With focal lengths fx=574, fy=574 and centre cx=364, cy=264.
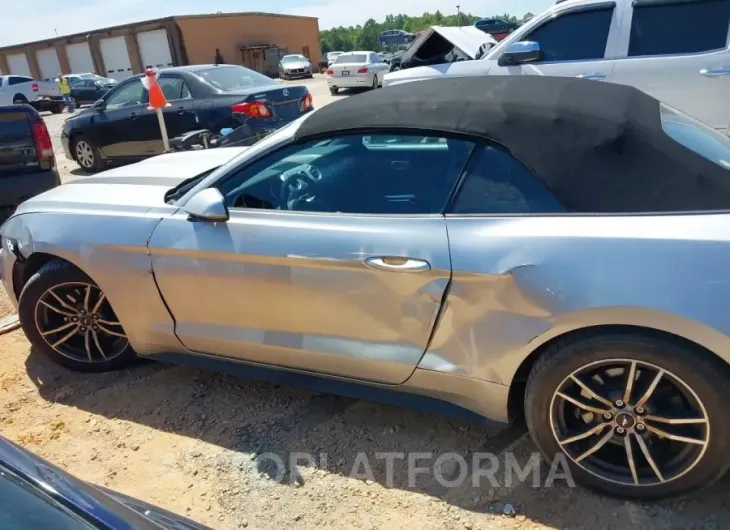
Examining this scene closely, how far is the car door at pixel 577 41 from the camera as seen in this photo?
562 cm

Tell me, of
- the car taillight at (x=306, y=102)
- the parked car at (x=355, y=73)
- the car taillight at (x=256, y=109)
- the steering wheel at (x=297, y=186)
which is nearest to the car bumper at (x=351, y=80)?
the parked car at (x=355, y=73)

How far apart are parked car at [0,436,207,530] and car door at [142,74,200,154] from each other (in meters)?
6.96

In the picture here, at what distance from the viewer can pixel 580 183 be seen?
2.12m

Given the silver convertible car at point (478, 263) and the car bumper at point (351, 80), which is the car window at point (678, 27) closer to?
the silver convertible car at point (478, 263)

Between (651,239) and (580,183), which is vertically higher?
(580,183)

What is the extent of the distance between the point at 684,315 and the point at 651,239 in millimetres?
273

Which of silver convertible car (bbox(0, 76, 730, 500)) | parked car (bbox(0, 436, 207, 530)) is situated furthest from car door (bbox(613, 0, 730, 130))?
parked car (bbox(0, 436, 207, 530))

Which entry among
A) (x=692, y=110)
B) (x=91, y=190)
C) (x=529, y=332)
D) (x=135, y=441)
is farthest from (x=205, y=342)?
(x=692, y=110)

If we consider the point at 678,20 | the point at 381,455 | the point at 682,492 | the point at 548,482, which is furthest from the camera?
the point at 678,20

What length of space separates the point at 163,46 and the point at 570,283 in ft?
143

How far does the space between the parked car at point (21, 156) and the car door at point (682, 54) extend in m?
5.53

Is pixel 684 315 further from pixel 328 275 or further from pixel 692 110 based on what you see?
pixel 692 110

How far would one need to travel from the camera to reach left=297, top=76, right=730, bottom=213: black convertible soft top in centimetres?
205

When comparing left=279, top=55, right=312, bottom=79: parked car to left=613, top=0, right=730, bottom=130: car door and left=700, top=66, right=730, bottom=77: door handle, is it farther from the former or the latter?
left=700, top=66, right=730, bottom=77: door handle
